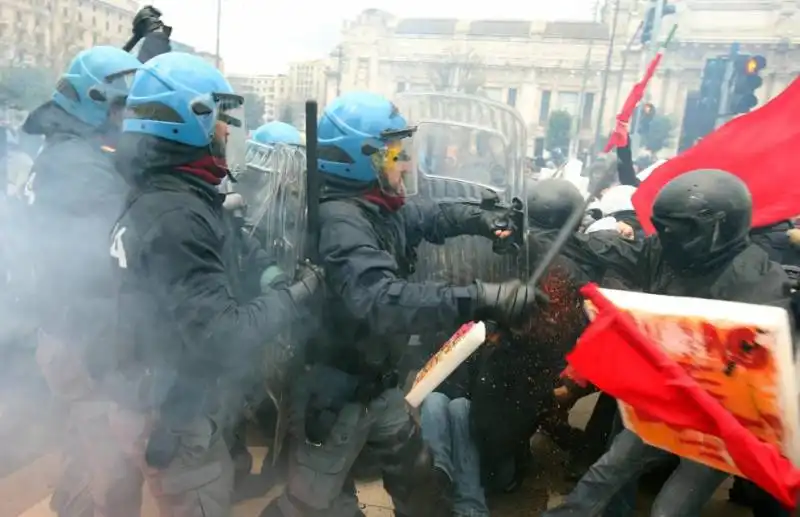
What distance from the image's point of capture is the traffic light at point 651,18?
329 inches

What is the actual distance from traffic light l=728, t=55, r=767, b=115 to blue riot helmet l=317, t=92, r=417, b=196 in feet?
17.7

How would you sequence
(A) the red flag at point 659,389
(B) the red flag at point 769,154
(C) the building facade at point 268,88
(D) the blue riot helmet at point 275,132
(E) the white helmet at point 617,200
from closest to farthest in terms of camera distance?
(A) the red flag at point 659,389 → (B) the red flag at point 769,154 → (C) the building facade at point 268,88 → (D) the blue riot helmet at point 275,132 → (E) the white helmet at point 617,200

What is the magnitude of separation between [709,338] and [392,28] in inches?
142

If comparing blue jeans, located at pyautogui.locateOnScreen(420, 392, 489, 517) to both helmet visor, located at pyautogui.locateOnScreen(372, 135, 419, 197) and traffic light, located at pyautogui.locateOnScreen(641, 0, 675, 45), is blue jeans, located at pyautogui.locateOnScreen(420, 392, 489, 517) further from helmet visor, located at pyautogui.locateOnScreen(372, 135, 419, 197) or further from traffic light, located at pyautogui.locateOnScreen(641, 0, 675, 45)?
traffic light, located at pyautogui.locateOnScreen(641, 0, 675, 45)

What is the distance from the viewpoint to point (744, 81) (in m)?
6.60

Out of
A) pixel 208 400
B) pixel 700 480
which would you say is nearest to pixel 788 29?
A: pixel 700 480

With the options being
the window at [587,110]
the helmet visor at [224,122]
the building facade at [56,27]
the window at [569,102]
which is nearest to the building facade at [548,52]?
the window at [569,102]

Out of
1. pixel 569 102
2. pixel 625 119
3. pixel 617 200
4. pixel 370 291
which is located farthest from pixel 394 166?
pixel 569 102

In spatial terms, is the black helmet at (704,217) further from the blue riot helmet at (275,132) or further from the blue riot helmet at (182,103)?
the blue riot helmet at (275,132)

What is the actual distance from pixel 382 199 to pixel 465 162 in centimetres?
79

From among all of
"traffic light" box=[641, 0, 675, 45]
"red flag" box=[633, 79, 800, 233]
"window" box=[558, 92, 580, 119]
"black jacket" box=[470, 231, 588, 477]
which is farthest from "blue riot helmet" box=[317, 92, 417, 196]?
"window" box=[558, 92, 580, 119]

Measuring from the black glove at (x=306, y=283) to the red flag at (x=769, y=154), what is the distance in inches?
78.8

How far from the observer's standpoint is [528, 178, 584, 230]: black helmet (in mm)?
2984

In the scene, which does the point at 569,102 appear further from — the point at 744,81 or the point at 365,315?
the point at 365,315
